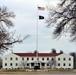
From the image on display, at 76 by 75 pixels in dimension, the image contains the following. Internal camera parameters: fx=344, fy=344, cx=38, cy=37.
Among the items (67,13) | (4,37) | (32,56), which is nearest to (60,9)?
(67,13)

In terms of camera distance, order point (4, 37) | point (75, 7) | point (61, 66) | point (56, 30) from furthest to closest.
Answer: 1. point (61, 66)
2. point (4, 37)
3. point (56, 30)
4. point (75, 7)

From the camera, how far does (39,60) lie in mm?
163000

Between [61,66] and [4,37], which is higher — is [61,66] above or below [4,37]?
below

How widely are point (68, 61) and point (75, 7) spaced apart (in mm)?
148907

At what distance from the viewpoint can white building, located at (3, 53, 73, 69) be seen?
526 feet

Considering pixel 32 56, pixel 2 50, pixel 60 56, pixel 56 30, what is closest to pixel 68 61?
pixel 60 56

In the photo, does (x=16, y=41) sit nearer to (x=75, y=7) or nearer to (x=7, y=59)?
(x=75, y=7)

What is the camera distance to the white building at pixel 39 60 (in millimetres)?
160250

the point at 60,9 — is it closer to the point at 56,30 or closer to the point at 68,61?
the point at 56,30

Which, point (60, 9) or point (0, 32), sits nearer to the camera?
point (60, 9)

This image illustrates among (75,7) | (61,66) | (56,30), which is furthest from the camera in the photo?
(61,66)

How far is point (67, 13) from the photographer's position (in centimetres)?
2259

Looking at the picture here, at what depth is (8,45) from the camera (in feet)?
125

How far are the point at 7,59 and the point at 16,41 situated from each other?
12902cm
